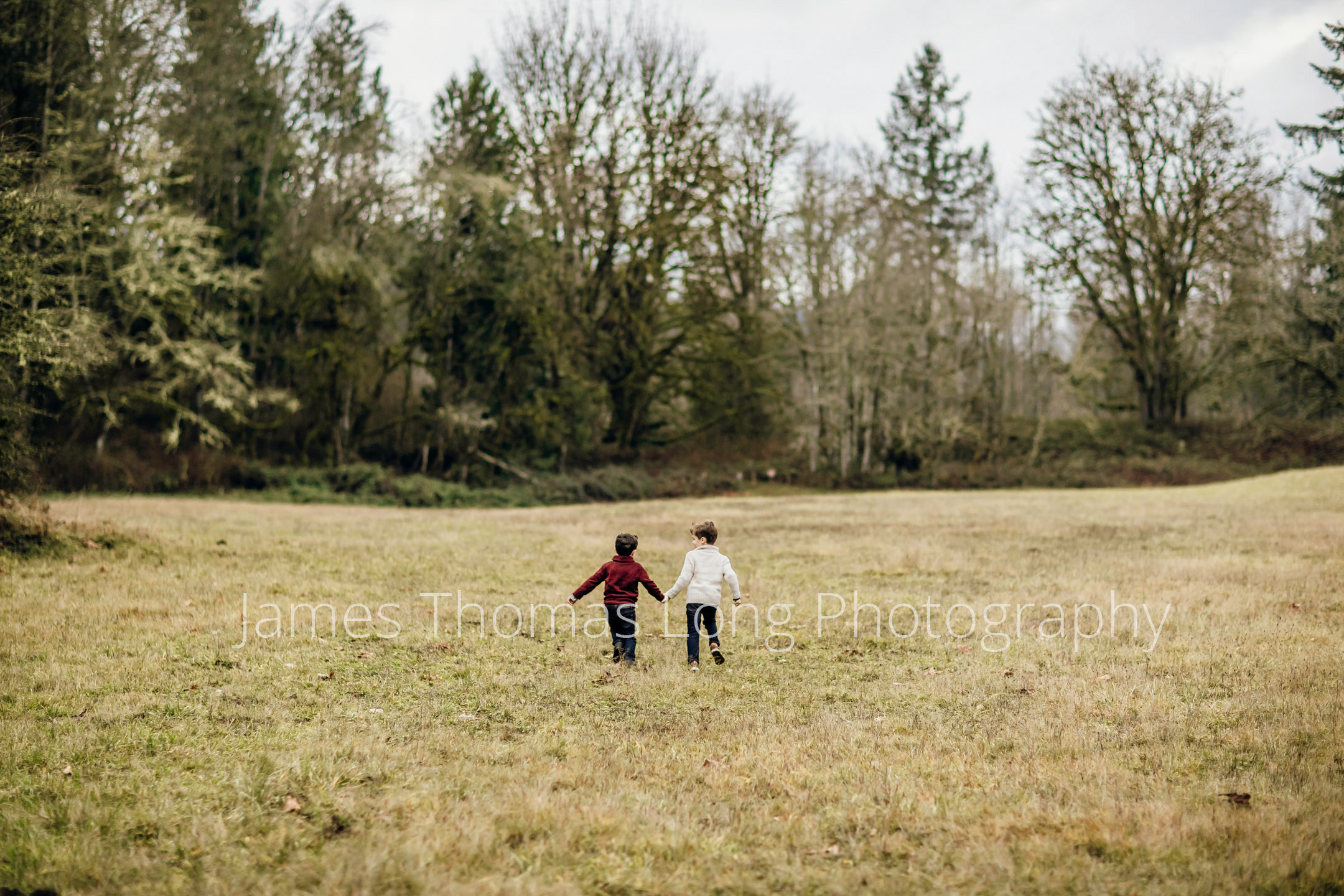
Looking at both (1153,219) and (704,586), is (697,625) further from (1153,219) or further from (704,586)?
(1153,219)

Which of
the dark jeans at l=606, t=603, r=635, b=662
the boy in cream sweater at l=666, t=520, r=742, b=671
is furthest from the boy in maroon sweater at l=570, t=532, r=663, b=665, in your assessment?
the boy in cream sweater at l=666, t=520, r=742, b=671

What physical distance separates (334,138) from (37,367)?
17700 mm

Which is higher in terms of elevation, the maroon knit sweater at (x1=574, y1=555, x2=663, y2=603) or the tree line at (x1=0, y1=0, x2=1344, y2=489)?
the tree line at (x1=0, y1=0, x2=1344, y2=489)

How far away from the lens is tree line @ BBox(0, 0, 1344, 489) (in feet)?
80.4

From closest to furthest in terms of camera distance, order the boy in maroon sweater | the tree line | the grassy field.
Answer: the grassy field → the boy in maroon sweater → the tree line

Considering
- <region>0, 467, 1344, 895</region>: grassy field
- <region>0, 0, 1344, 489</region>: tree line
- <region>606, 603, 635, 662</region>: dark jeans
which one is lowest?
<region>0, 467, 1344, 895</region>: grassy field

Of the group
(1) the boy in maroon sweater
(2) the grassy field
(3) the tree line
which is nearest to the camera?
(2) the grassy field

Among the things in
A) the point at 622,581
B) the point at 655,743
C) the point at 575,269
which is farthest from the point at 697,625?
the point at 575,269

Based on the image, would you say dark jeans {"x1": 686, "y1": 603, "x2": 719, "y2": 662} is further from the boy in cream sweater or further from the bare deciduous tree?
the bare deciduous tree

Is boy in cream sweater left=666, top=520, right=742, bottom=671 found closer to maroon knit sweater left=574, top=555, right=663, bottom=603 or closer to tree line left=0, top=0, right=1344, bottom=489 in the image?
maroon knit sweater left=574, top=555, right=663, bottom=603

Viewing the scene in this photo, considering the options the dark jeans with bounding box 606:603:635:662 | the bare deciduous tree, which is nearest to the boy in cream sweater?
the dark jeans with bounding box 606:603:635:662

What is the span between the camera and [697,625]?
8469 millimetres

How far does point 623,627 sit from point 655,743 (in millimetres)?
2430

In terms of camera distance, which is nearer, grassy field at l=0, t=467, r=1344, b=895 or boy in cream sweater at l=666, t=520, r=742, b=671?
grassy field at l=0, t=467, r=1344, b=895
